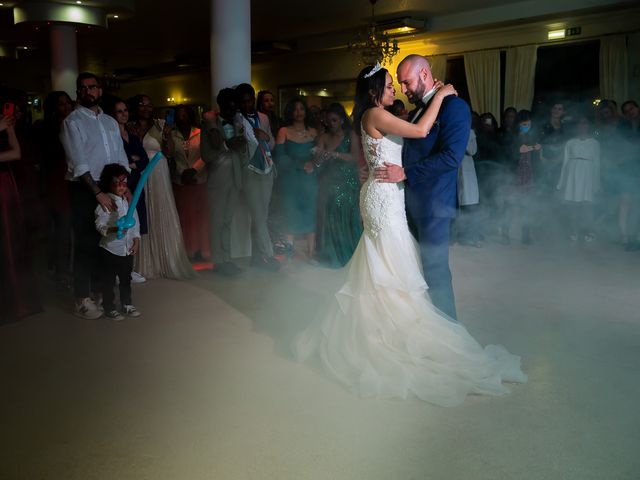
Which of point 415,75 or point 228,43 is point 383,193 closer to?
point 415,75

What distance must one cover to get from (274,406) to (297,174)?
3.53m

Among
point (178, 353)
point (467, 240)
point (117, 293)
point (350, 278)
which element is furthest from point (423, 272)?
point (467, 240)

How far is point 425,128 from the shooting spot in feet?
9.14

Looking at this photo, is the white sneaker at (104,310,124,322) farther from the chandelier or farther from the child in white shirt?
the chandelier

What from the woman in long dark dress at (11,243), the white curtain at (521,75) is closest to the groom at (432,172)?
the woman in long dark dress at (11,243)

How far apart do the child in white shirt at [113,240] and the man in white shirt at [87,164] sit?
62mm

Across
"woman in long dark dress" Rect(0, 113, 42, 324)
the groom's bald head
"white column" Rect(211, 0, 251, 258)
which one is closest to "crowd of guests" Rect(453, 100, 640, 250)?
"white column" Rect(211, 0, 251, 258)

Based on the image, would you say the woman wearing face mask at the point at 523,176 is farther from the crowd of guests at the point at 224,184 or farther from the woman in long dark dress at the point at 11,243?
the woman in long dark dress at the point at 11,243

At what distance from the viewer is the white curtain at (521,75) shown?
31.7ft

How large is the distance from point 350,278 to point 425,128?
0.81 m

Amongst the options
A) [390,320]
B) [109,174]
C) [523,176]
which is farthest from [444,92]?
[523,176]

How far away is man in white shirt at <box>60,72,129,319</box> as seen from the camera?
364 cm

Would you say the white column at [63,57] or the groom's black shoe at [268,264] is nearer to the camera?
the groom's black shoe at [268,264]

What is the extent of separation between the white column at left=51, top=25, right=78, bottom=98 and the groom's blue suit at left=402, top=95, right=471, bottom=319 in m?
8.73
